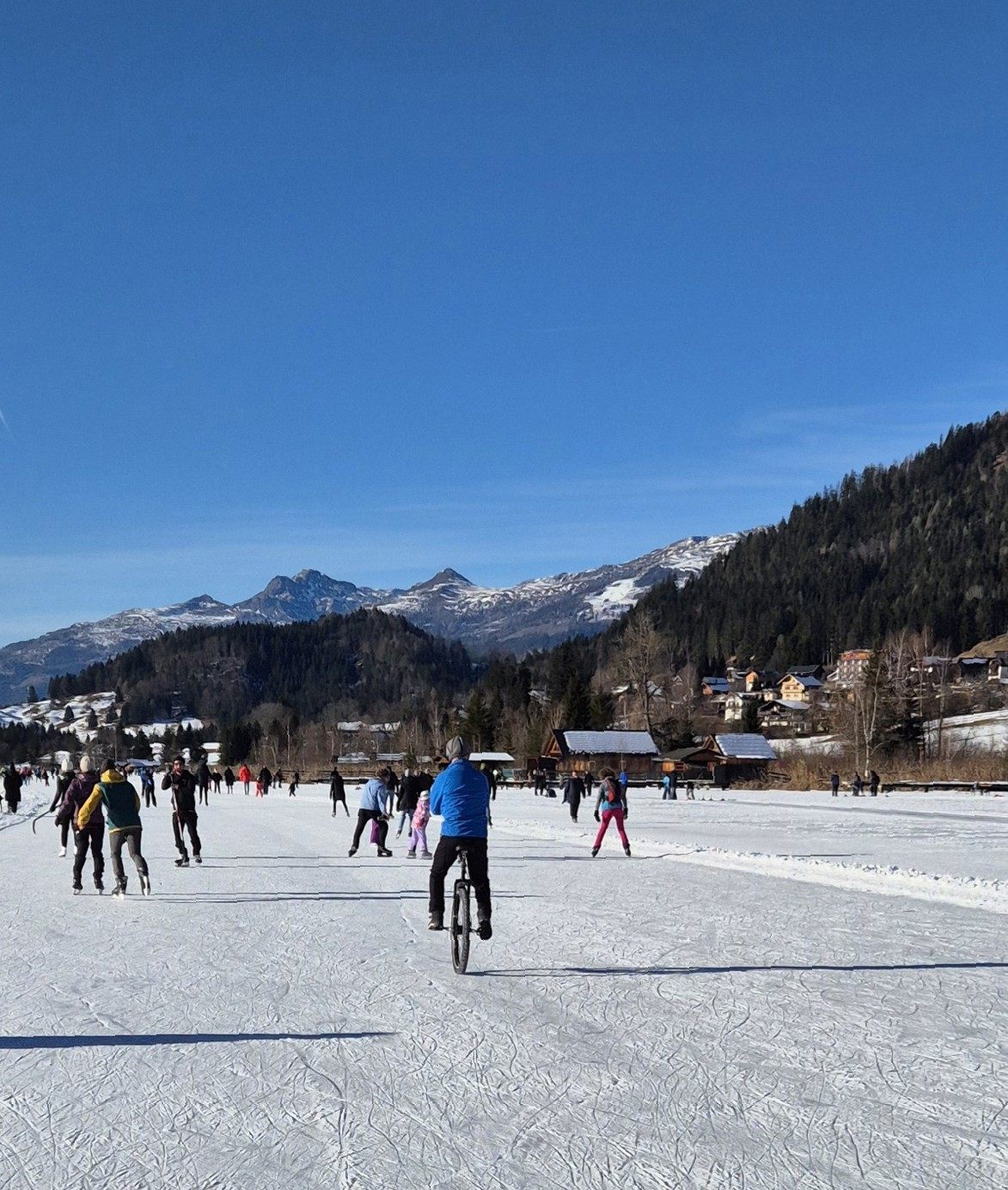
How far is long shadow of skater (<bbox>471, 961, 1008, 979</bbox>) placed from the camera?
8.87 metres

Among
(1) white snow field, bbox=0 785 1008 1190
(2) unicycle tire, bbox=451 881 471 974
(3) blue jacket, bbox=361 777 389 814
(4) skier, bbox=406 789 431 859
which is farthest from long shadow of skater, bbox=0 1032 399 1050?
(3) blue jacket, bbox=361 777 389 814

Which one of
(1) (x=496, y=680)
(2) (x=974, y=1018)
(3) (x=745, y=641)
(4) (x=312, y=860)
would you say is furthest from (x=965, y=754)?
(3) (x=745, y=641)

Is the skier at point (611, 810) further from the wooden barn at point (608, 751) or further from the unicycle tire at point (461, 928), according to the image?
the wooden barn at point (608, 751)

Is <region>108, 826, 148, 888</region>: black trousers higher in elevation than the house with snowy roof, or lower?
lower

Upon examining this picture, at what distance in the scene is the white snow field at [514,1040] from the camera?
4.80 m

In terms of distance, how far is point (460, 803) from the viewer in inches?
351

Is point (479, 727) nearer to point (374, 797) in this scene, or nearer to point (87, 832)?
point (374, 797)

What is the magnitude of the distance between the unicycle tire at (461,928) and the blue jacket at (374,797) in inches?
484

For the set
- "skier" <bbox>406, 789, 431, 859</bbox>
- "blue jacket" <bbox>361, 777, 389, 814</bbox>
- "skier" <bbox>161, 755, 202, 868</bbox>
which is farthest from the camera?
"blue jacket" <bbox>361, 777, 389, 814</bbox>

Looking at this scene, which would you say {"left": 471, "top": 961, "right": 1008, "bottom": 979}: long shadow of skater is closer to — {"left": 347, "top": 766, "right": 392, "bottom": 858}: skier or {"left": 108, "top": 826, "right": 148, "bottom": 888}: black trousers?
{"left": 108, "top": 826, "right": 148, "bottom": 888}: black trousers

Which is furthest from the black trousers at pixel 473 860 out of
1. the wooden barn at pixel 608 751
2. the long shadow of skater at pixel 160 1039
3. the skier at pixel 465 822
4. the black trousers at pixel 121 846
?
the wooden barn at pixel 608 751

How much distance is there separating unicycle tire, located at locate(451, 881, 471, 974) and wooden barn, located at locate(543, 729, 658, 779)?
74.8 m

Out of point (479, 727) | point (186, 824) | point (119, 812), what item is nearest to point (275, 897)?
point (119, 812)

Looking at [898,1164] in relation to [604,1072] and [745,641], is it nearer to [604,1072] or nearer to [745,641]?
[604,1072]
